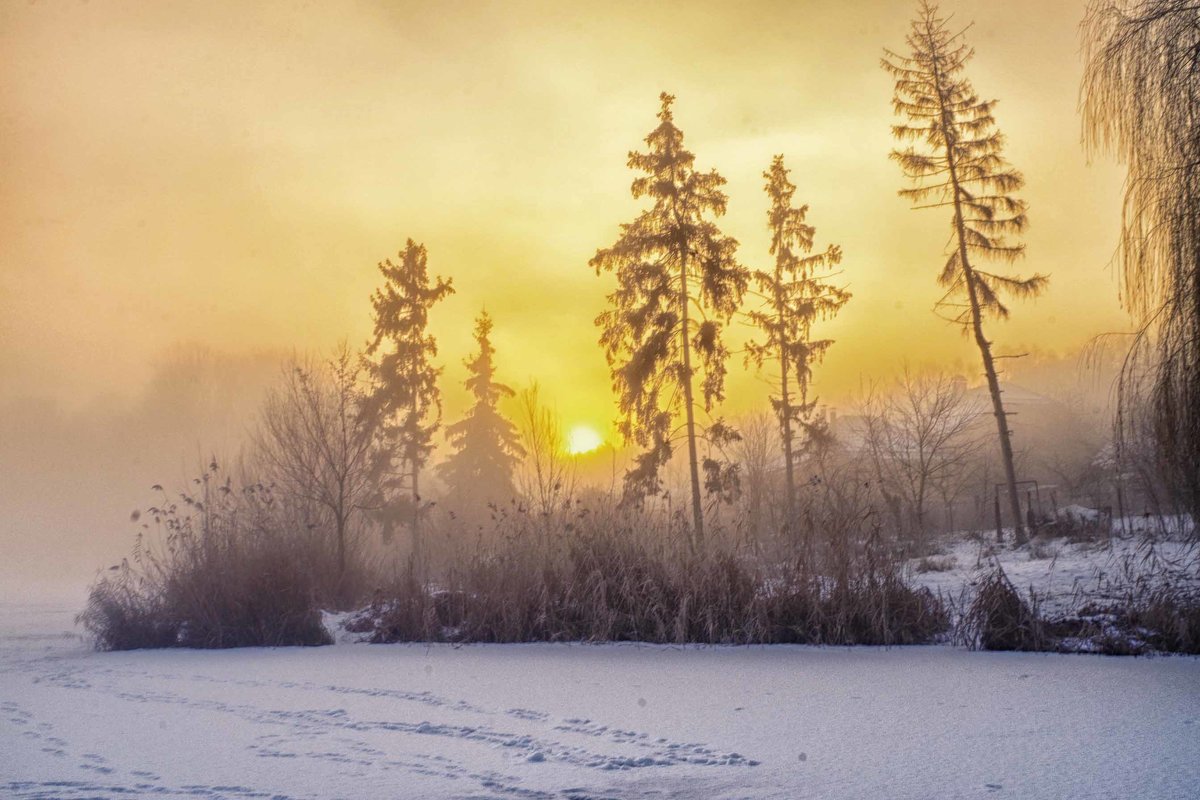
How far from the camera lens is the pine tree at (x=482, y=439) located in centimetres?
3606

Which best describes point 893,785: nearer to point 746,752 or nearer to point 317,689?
point 746,752

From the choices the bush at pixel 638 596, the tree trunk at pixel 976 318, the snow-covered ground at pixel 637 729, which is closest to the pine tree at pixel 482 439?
the tree trunk at pixel 976 318

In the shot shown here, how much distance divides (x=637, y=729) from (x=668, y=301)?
16.8 metres

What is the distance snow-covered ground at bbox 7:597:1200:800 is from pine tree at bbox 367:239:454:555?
20769 millimetres

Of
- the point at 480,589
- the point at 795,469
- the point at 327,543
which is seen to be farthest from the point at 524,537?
the point at 795,469

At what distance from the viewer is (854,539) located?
30.4 ft

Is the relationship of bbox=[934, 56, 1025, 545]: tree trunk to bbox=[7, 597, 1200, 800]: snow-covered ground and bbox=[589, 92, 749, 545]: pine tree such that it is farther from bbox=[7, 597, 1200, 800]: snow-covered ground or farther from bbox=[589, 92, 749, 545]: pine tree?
bbox=[7, 597, 1200, 800]: snow-covered ground

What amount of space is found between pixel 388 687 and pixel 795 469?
2211 cm

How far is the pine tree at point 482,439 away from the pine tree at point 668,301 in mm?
15472

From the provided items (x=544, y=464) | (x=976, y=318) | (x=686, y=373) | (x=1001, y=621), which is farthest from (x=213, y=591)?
(x=976, y=318)

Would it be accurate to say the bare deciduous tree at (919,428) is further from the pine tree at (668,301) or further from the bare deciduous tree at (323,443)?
the bare deciduous tree at (323,443)

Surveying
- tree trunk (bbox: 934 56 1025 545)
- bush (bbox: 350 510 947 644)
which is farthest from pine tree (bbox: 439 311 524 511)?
bush (bbox: 350 510 947 644)

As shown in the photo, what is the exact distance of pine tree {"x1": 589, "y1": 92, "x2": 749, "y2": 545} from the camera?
819 inches

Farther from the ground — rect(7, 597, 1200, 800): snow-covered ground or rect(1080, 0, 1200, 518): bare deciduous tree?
rect(1080, 0, 1200, 518): bare deciduous tree
